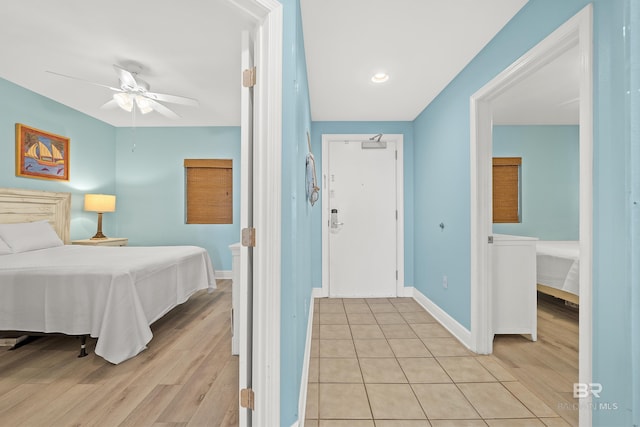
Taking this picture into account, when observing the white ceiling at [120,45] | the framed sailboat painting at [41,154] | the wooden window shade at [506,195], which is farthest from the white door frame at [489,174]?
the framed sailboat painting at [41,154]

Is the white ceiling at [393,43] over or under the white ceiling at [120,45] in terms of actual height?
under

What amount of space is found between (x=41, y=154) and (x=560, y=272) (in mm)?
6295

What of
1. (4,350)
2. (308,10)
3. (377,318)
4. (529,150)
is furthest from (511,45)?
(4,350)

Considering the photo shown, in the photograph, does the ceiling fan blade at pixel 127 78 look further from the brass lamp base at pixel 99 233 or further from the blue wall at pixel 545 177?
the blue wall at pixel 545 177

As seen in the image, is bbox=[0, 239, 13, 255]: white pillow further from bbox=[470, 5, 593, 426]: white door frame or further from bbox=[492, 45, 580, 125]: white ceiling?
bbox=[492, 45, 580, 125]: white ceiling

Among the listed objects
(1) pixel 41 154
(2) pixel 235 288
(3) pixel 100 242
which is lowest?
(2) pixel 235 288

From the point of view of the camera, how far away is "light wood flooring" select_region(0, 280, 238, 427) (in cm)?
150

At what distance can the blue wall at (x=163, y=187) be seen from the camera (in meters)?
4.71

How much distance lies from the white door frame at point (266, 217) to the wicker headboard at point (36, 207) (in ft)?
12.0

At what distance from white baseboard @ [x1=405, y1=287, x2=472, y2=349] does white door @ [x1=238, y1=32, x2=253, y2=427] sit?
1.92m

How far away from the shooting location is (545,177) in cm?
411

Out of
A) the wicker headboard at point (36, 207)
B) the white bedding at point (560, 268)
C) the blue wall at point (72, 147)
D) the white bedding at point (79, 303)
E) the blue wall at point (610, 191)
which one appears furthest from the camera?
the blue wall at point (72, 147)
